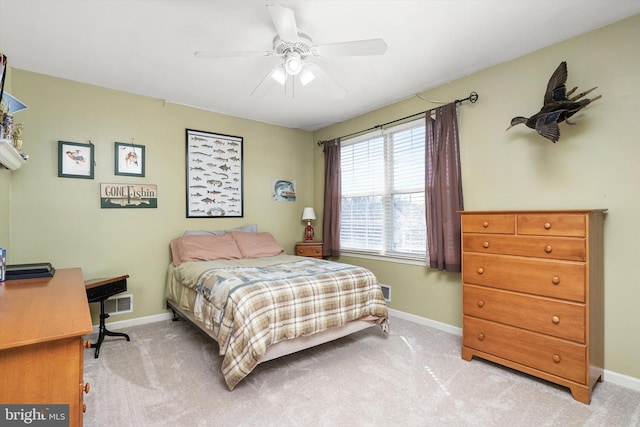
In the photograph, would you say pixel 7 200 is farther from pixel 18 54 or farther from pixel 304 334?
pixel 304 334

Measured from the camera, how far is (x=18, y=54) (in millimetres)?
2572

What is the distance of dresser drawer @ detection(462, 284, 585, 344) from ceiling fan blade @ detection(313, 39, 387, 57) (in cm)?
198

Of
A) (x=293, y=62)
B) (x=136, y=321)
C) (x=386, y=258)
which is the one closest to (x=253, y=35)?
(x=293, y=62)

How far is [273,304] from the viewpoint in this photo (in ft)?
7.34

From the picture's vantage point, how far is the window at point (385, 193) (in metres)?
3.48

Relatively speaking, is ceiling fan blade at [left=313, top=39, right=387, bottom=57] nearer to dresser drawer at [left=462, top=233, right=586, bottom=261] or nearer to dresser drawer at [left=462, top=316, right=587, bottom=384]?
dresser drawer at [left=462, top=233, right=586, bottom=261]

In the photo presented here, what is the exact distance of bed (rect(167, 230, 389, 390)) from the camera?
2.10m

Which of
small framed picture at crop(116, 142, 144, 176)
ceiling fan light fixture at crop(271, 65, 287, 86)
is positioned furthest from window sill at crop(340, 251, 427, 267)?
small framed picture at crop(116, 142, 144, 176)

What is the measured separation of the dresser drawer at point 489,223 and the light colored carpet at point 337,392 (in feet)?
3.58

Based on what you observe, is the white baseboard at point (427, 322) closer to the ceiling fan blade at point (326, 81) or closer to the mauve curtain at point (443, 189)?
the mauve curtain at point (443, 189)

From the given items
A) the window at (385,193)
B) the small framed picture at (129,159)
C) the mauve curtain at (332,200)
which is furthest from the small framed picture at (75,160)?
the window at (385,193)

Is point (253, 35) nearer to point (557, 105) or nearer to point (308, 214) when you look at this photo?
point (557, 105)

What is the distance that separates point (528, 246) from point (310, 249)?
107 inches

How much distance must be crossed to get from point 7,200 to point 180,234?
1.53 meters
